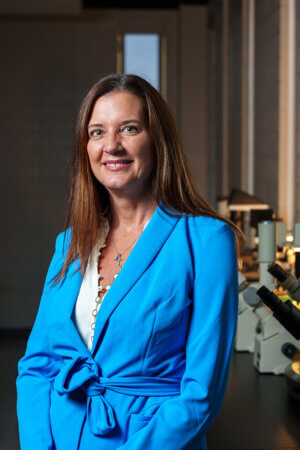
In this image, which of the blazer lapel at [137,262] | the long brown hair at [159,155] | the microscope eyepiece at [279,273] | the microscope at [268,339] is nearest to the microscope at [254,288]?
the microscope at [268,339]

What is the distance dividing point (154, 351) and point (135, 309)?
0.09 meters

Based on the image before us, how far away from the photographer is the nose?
1.20m

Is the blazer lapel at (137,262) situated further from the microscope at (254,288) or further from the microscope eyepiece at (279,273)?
the microscope at (254,288)

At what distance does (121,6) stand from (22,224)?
255 cm

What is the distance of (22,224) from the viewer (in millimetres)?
5906

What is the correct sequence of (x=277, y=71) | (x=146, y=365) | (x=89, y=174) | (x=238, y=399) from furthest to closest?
1. (x=277, y=71)
2. (x=238, y=399)
3. (x=89, y=174)
4. (x=146, y=365)

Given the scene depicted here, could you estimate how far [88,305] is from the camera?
1.25 meters

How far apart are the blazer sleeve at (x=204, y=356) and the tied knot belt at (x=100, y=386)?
0.05 meters

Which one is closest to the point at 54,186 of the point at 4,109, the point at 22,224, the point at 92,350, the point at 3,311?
the point at 22,224

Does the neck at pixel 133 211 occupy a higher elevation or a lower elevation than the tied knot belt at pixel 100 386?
higher

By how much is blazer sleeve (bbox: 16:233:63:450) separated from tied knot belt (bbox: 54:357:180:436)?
0.32ft

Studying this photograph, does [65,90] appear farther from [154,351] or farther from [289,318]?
[154,351]

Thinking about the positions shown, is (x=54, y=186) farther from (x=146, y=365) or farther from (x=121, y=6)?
(x=146, y=365)

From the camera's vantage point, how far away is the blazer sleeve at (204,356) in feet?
3.52
